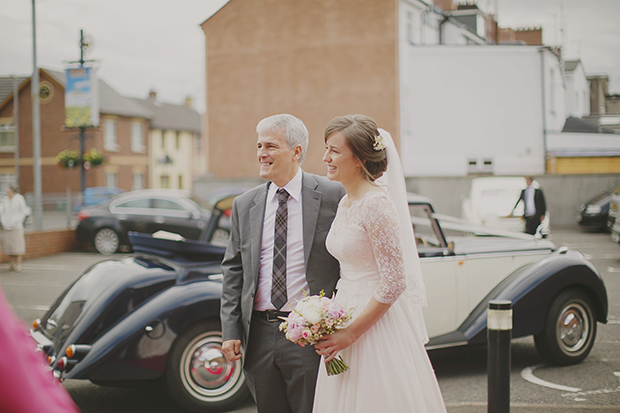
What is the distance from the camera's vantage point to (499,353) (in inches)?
144

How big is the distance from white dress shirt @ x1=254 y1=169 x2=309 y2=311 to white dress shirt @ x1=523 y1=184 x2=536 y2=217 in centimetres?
1271

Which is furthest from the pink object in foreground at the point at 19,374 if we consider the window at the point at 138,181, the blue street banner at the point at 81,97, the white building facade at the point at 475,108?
the window at the point at 138,181

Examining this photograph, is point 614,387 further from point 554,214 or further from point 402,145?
point 402,145

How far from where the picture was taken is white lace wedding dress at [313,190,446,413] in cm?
254

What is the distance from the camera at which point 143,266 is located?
203 inches

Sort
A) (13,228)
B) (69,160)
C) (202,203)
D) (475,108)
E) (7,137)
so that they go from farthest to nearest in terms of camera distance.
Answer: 1. (7,137)
2. (69,160)
3. (475,108)
4. (202,203)
5. (13,228)

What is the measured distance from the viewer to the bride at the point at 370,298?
8.34ft

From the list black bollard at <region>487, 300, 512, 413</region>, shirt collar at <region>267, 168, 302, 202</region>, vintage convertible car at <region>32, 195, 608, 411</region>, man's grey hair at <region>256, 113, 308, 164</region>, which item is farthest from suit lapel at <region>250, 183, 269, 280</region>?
vintage convertible car at <region>32, 195, 608, 411</region>

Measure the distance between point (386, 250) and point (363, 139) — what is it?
0.52 meters

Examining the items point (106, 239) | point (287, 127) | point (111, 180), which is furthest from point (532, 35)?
point (287, 127)

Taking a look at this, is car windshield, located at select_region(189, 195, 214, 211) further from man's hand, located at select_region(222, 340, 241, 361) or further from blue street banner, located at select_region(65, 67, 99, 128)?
man's hand, located at select_region(222, 340, 241, 361)

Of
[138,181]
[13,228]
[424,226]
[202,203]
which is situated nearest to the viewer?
[424,226]

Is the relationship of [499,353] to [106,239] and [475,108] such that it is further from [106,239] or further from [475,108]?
[475,108]

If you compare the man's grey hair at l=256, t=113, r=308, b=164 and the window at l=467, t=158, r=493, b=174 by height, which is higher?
the window at l=467, t=158, r=493, b=174
